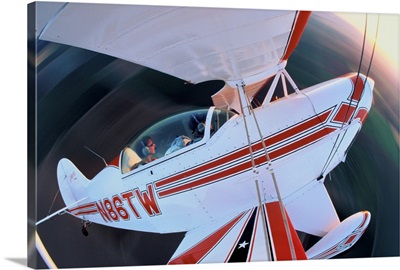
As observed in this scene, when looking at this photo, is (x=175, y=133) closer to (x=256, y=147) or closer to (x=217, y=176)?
(x=217, y=176)

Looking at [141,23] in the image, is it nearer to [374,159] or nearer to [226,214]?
[226,214]

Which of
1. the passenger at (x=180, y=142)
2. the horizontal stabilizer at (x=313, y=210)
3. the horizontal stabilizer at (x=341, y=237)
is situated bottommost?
the horizontal stabilizer at (x=341, y=237)

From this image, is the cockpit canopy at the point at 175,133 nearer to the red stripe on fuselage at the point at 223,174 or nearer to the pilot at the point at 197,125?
the pilot at the point at 197,125

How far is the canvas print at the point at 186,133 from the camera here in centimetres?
697

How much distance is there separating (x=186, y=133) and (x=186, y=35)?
838 millimetres

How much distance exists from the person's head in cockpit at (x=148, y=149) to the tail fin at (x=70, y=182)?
52cm

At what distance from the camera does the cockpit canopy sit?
287 inches

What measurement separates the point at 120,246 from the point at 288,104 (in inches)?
73.1

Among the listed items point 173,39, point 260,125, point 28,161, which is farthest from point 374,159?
point 28,161

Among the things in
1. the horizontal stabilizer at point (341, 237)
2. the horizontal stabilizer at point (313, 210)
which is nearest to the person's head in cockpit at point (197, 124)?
the horizontal stabilizer at point (313, 210)

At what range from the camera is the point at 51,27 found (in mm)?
6855

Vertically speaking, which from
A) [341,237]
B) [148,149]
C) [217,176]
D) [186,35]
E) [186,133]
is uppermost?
[186,35]

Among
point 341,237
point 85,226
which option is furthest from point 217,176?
point 341,237

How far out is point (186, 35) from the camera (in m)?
7.07
